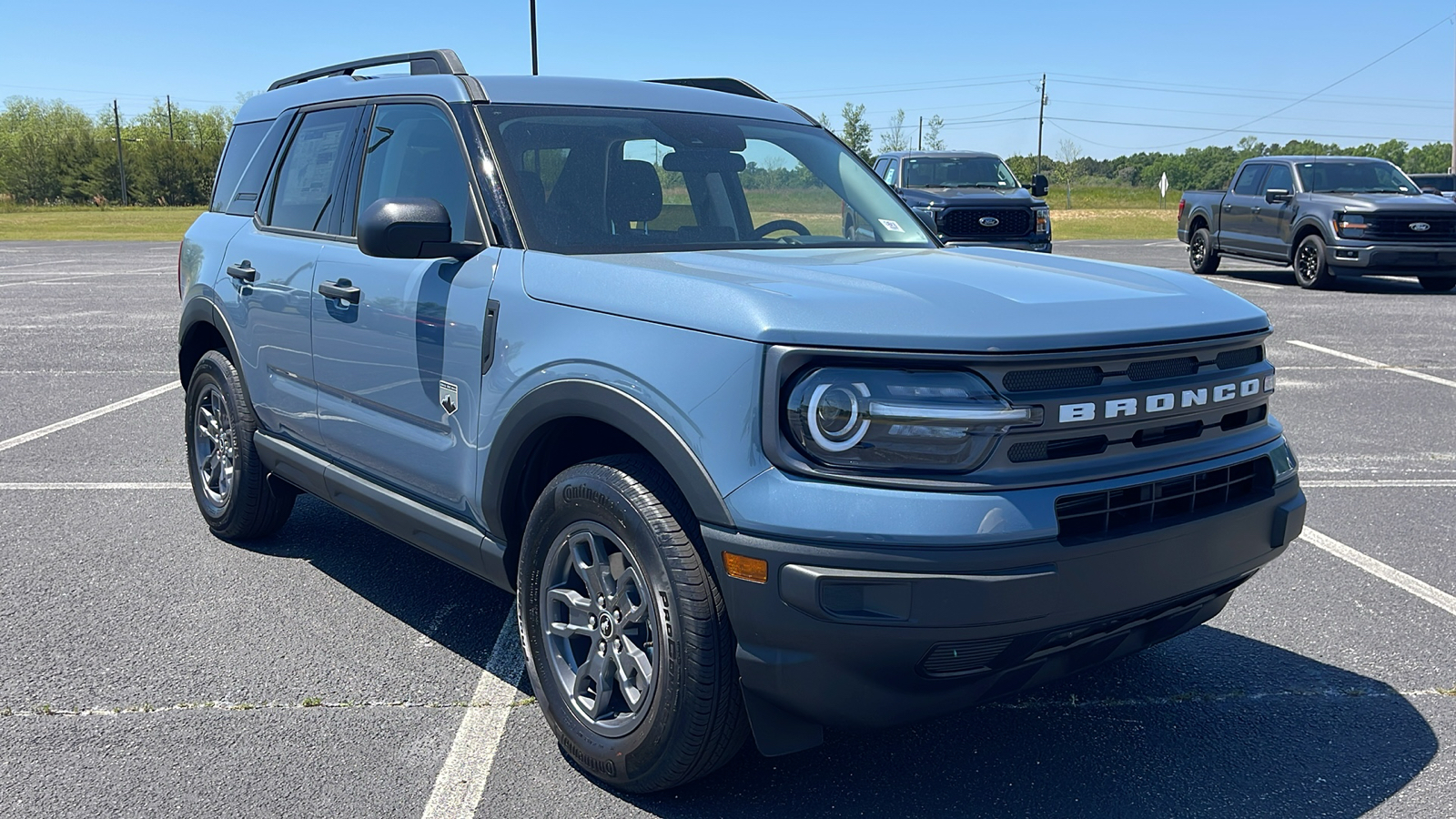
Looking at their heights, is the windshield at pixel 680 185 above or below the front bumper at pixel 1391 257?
above

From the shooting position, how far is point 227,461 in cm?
525

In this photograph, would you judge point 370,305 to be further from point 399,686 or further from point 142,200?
point 142,200

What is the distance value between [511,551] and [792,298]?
1.28 meters

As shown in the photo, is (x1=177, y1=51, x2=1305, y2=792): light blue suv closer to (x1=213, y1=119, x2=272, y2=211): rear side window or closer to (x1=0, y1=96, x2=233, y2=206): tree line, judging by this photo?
(x1=213, y1=119, x2=272, y2=211): rear side window

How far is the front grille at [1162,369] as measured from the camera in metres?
2.78

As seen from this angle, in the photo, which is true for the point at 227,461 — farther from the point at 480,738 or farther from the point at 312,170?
the point at 480,738

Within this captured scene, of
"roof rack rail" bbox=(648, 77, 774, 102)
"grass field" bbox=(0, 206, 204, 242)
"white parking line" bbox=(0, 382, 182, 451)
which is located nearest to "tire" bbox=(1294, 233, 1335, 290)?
"roof rack rail" bbox=(648, 77, 774, 102)

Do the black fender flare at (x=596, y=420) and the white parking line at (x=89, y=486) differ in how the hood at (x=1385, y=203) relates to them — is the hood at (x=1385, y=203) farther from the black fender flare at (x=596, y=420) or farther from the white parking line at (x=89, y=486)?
the black fender flare at (x=596, y=420)

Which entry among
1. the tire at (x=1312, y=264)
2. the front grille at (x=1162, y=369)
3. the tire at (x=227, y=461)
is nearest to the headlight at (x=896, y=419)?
the front grille at (x=1162, y=369)

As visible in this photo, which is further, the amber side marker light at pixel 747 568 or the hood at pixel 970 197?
the hood at pixel 970 197

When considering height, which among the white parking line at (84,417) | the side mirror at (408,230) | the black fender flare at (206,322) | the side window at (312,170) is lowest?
the white parking line at (84,417)

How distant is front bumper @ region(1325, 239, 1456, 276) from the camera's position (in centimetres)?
1583

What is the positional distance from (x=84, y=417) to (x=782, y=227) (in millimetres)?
6121

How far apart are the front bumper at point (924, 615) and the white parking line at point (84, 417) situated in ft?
20.7
